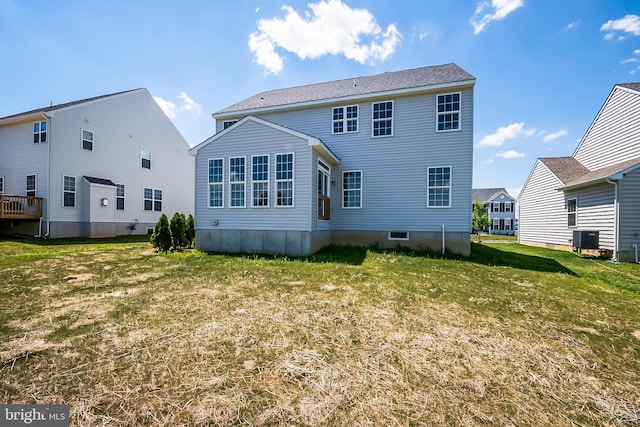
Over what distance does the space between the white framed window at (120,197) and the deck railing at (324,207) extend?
14458 millimetres

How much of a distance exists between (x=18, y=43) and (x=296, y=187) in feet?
41.9

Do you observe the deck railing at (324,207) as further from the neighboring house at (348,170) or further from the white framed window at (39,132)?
the white framed window at (39,132)

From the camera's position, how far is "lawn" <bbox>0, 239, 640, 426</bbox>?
220 cm

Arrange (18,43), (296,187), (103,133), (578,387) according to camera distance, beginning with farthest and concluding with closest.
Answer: (103,133) < (18,43) < (296,187) < (578,387)

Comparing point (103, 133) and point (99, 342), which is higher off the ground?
point (103, 133)

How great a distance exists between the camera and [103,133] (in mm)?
16672

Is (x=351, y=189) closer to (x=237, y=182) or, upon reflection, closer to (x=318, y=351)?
(x=237, y=182)

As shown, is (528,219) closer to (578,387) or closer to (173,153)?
(578,387)

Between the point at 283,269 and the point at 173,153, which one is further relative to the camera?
the point at 173,153

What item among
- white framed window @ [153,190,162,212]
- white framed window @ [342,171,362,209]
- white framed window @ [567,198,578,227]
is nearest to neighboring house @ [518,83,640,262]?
white framed window @ [567,198,578,227]

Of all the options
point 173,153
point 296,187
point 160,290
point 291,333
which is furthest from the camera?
point 173,153

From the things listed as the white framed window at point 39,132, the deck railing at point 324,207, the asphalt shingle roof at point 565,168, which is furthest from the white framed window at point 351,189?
the white framed window at point 39,132

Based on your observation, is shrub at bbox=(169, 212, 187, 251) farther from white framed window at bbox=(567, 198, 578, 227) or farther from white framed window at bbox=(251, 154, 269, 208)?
white framed window at bbox=(567, 198, 578, 227)

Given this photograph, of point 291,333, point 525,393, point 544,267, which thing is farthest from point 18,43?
point 544,267
